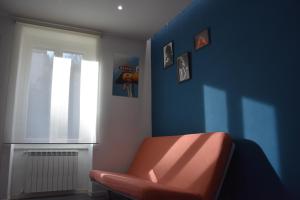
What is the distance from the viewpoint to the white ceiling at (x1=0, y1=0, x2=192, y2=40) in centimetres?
325

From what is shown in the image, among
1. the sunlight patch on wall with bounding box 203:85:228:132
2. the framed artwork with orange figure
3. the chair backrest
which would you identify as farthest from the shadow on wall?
the framed artwork with orange figure

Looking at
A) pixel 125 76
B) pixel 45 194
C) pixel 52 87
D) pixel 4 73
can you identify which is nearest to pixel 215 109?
pixel 125 76

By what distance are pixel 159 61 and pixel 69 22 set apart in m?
1.48

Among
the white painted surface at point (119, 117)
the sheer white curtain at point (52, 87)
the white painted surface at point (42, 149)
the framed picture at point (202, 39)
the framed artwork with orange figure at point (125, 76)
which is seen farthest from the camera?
the framed artwork with orange figure at point (125, 76)

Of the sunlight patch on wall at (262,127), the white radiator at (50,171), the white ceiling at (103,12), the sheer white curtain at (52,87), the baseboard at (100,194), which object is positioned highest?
the white ceiling at (103,12)

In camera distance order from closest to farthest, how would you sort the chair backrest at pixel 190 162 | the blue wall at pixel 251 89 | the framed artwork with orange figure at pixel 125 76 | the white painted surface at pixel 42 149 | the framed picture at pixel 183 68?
the blue wall at pixel 251 89 → the chair backrest at pixel 190 162 → the framed picture at pixel 183 68 → the white painted surface at pixel 42 149 → the framed artwork with orange figure at pixel 125 76

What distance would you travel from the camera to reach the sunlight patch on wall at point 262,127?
1992 millimetres

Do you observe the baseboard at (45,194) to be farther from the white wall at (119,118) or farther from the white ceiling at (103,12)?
the white ceiling at (103,12)

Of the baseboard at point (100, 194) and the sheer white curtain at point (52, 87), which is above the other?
the sheer white curtain at point (52, 87)

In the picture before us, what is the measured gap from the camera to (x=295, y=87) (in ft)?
6.09

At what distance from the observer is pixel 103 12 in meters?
3.47

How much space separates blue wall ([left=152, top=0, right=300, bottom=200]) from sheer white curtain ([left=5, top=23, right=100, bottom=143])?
1.51m

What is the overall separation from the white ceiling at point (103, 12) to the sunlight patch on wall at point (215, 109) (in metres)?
1.29

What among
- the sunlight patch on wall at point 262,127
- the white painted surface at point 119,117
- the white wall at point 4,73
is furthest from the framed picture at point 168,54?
the white wall at point 4,73
